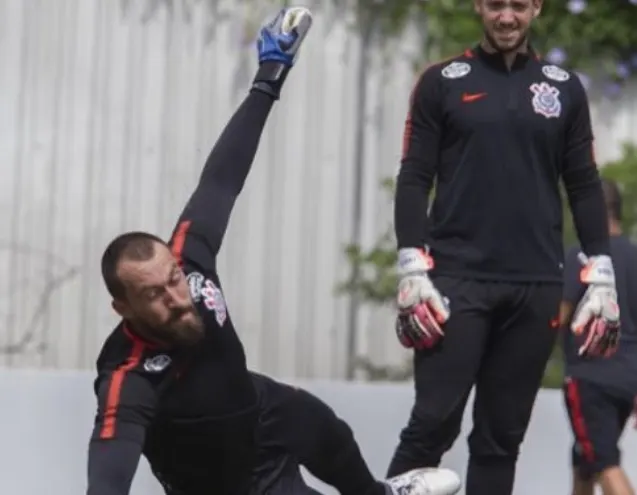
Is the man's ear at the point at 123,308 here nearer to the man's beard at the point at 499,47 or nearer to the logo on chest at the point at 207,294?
the logo on chest at the point at 207,294

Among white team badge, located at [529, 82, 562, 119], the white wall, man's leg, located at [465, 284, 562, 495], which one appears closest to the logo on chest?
man's leg, located at [465, 284, 562, 495]

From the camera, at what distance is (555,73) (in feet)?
16.6

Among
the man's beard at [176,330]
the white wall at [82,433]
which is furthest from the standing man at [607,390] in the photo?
the man's beard at [176,330]

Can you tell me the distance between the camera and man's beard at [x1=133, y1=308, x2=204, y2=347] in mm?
4434

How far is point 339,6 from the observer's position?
8.52 m

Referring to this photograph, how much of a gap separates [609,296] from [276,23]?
1.18 meters

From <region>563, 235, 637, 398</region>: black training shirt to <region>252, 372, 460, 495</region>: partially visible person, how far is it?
62.8 inches

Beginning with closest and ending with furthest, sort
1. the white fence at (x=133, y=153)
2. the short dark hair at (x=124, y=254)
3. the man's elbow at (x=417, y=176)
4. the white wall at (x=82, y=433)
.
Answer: the short dark hair at (x=124, y=254), the man's elbow at (x=417, y=176), the white wall at (x=82, y=433), the white fence at (x=133, y=153)

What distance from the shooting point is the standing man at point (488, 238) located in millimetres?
4926

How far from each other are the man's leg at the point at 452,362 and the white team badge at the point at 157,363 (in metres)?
0.82

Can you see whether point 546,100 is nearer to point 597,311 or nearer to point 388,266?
point 597,311

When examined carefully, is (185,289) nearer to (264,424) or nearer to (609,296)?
(264,424)

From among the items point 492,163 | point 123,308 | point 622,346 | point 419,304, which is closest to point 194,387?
point 123,308

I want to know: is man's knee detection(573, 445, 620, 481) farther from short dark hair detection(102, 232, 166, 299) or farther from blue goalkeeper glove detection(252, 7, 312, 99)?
short dark hair detection(102, 232, 166, 299)
